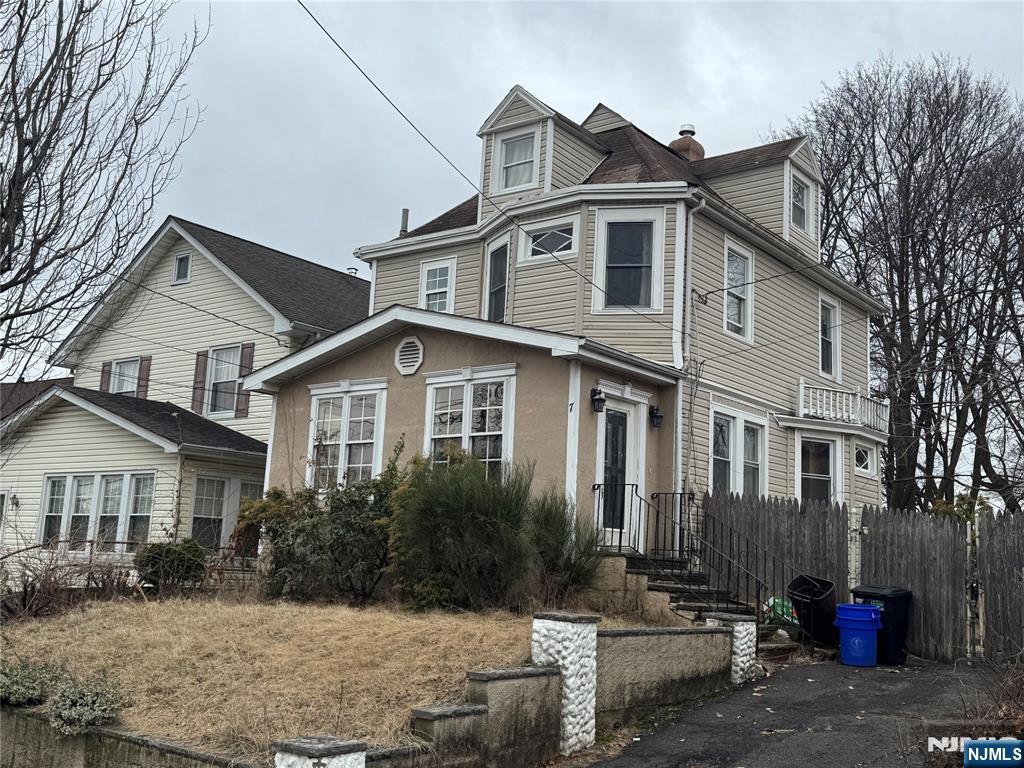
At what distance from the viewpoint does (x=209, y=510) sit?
19875 mm

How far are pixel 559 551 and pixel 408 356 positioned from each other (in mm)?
4922

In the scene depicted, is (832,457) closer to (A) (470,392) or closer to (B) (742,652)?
(A) (470,392)

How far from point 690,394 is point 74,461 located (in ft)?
43.2

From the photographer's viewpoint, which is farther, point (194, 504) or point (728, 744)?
point (194, 504)

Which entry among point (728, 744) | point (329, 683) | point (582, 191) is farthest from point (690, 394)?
point (329, 683)

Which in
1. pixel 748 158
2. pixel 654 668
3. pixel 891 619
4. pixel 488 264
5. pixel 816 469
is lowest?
pixel 654 668

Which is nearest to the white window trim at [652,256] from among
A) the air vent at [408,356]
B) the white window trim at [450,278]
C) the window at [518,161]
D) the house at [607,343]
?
the house at [607,343]

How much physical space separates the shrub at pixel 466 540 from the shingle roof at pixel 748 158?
10.1 metres

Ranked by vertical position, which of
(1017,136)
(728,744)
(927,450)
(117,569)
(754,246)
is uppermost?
(1017,136)

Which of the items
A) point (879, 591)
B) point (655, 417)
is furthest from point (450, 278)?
point (879, 591)

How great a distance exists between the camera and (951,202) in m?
25.3

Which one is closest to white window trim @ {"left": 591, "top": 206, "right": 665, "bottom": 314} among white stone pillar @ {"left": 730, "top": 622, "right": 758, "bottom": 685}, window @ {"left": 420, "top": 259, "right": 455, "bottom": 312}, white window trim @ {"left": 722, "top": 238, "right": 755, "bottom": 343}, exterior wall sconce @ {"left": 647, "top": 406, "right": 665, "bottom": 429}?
white window trim @ {"left": 722, "top": 238, "right": 755, "bottom": 343}

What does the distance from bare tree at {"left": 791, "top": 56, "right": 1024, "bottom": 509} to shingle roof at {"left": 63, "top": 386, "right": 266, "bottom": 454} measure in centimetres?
1528

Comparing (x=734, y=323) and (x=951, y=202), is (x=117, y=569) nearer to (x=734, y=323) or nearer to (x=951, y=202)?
(x=734, y=323)
